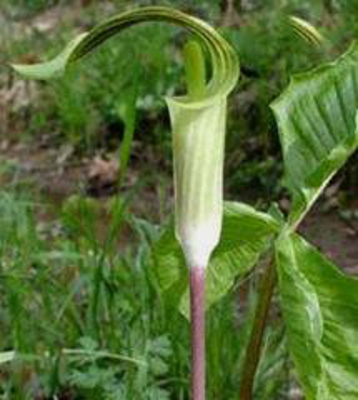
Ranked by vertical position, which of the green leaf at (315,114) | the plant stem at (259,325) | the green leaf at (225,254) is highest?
the green leaf at (315,114)

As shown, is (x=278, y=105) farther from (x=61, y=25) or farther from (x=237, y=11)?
(x=61, y=25)

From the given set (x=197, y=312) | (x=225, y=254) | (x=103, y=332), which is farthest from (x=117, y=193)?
(x=197, y=312)

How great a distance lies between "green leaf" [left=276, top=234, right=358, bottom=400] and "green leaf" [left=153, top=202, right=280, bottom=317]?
0.20ft

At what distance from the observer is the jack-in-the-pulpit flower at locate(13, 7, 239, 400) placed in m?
0.89

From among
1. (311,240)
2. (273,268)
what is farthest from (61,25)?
(273,268)

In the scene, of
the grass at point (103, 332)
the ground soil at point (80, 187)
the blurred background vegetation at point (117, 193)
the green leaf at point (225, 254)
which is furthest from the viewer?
the ground soil at point (80, 187)

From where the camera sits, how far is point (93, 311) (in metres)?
1.79

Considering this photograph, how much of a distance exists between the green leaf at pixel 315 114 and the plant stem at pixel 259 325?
10 cm

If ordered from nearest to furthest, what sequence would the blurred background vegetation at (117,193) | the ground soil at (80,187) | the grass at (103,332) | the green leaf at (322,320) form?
the green leaf at (322,320) → the grass at (103,332) → the blurred background vegetation at (117,193) → the ground soil at (80,187)

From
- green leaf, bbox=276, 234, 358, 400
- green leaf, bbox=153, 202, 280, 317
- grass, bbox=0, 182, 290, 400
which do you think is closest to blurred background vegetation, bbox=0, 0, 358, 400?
grass, bbox=0, 182, 290, 400

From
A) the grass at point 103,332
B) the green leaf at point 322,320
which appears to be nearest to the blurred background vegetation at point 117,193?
the grass at point 103,332

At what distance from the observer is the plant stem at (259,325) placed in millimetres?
1154

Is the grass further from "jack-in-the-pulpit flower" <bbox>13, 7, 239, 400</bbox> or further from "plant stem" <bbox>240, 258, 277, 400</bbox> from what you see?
"jack-in-the-pulpit flower" <bbox>13, 7, 239, 400</bbox>

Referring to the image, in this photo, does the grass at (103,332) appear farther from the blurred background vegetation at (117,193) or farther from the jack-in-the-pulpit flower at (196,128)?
the jack-in-the-pulpit flower at (196,128)
